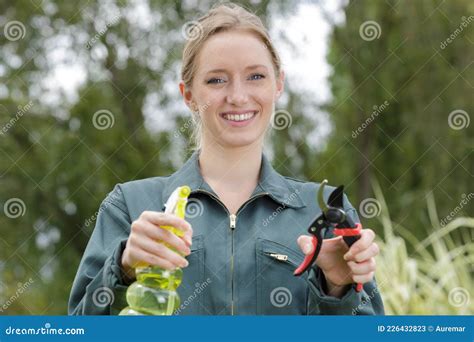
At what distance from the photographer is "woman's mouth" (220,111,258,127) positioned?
6.52 ft

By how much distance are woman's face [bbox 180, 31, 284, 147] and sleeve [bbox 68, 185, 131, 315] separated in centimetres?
33

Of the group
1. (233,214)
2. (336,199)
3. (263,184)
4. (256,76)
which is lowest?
(336,199)

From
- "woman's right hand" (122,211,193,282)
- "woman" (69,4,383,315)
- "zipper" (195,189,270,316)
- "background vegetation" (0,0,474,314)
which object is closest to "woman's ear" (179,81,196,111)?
"woman" (69,4,383,315)

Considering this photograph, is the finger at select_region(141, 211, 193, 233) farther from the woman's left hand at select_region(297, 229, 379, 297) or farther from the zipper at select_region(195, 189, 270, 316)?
the zipper at select_region(195, 189, 270, 316)

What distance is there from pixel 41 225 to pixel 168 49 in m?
2.14

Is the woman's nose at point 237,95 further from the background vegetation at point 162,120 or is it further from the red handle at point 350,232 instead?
the background vegetation at point 162,120

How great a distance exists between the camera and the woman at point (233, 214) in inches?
67.3

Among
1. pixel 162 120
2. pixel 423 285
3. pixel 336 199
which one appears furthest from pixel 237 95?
pixel 162 120

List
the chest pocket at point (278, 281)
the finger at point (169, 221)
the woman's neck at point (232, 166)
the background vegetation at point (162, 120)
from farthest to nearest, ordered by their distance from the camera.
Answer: the background vegetation at point (162, 120) → the woman's neck at point (232, 166) → the chest pocket at point (278, 281) → the finger at point (169, 221)

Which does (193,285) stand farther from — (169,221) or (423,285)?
(423,285)

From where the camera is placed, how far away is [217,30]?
6.83ft

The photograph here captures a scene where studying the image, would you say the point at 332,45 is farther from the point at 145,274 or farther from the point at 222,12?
the point at 145,274

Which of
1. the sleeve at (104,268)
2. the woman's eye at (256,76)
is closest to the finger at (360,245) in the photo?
the sleeve at (104,268)

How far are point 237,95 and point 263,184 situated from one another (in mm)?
265
